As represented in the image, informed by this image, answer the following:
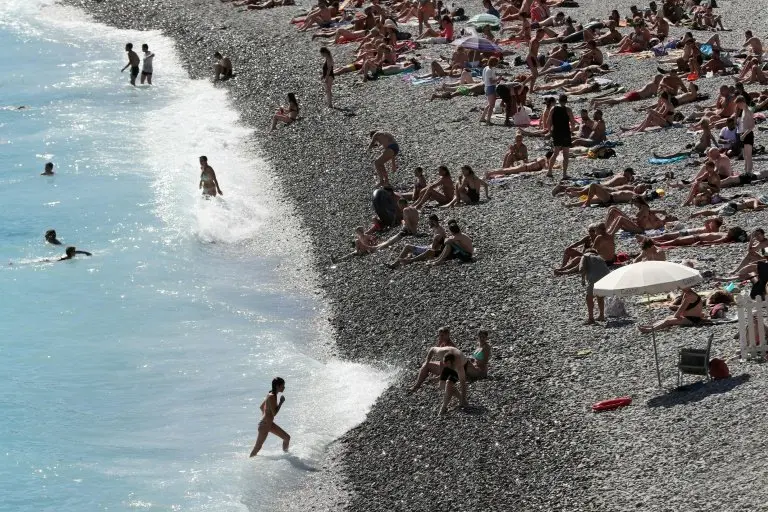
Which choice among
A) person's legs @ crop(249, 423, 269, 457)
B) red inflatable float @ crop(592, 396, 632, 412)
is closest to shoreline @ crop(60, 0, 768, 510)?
red inflatable float @ crop(592, 396, 632, 412)

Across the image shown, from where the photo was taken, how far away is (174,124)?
107ft

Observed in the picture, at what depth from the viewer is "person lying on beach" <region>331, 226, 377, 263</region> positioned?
22.0m

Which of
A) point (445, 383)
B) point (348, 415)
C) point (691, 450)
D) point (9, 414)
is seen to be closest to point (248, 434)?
point (348, 415)

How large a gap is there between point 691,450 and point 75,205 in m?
17.7

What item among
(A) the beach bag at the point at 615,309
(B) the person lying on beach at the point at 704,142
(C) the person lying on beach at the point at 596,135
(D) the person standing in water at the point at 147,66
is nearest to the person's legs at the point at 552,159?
(C) the person lying on beach at the point at 596,135

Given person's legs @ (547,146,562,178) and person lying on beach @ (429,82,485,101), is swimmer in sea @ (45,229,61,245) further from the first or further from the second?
person's legs @ (547,146,562,178)

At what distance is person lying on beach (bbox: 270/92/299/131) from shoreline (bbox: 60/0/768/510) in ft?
0.85

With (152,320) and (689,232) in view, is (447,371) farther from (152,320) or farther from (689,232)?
(152,320)

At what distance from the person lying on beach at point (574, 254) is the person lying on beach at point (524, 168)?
4.92m

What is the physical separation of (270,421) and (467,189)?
7917 millimetres

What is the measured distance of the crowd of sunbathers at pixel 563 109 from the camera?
62.5ft

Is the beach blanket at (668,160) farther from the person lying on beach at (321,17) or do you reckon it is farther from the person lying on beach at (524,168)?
the person lying on beach at (321,17)

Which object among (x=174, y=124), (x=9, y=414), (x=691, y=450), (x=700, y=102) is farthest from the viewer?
(x=174, y=124)

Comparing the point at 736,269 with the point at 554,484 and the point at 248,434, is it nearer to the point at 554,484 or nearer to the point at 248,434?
the point at 554,484
